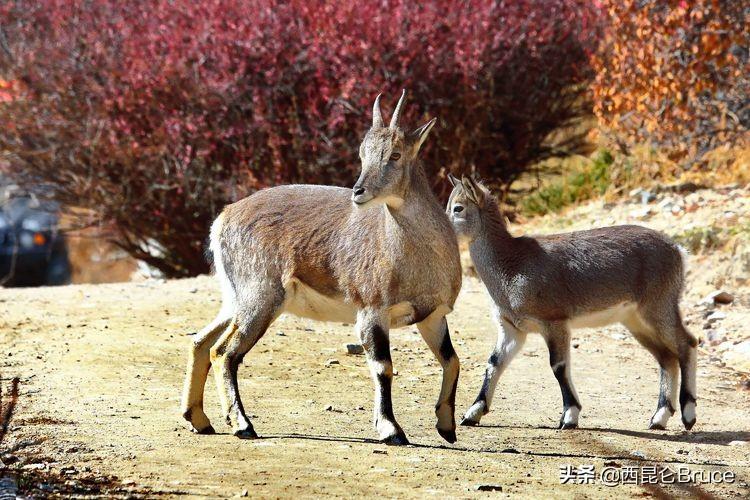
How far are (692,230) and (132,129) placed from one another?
683 centimetres

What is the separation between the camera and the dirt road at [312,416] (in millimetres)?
6383

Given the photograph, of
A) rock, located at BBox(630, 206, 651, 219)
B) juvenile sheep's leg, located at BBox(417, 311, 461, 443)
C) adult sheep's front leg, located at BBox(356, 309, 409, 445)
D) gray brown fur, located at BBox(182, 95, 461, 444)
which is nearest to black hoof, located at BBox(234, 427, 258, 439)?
gray brown fur, located at BBox(182, 95, 461, 444)

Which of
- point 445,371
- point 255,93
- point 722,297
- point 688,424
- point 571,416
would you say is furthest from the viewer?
point 255,93

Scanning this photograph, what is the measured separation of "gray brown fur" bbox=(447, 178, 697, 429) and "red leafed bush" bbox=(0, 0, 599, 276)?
591 cm

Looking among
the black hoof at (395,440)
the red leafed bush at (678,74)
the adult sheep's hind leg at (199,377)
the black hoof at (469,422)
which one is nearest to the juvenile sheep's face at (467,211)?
the black hoof at (469,422)

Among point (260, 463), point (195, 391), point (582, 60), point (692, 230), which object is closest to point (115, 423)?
point (195, 391)

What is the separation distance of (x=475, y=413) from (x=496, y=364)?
0.42 meters

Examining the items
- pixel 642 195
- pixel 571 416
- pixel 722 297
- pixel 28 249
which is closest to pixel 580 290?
pixel 571 416

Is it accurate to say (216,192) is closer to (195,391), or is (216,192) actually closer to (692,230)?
(692,230)

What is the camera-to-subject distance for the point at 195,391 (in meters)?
7.66

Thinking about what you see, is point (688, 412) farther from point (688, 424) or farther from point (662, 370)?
point (662, 370)

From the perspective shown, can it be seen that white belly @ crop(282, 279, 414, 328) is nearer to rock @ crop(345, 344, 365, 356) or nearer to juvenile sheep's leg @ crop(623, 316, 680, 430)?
juvenile sheep's leg @ crop(623, 316, 680, 430)

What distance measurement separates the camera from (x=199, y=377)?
7.75 m

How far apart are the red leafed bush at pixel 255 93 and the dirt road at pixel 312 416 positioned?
10.9 feet
